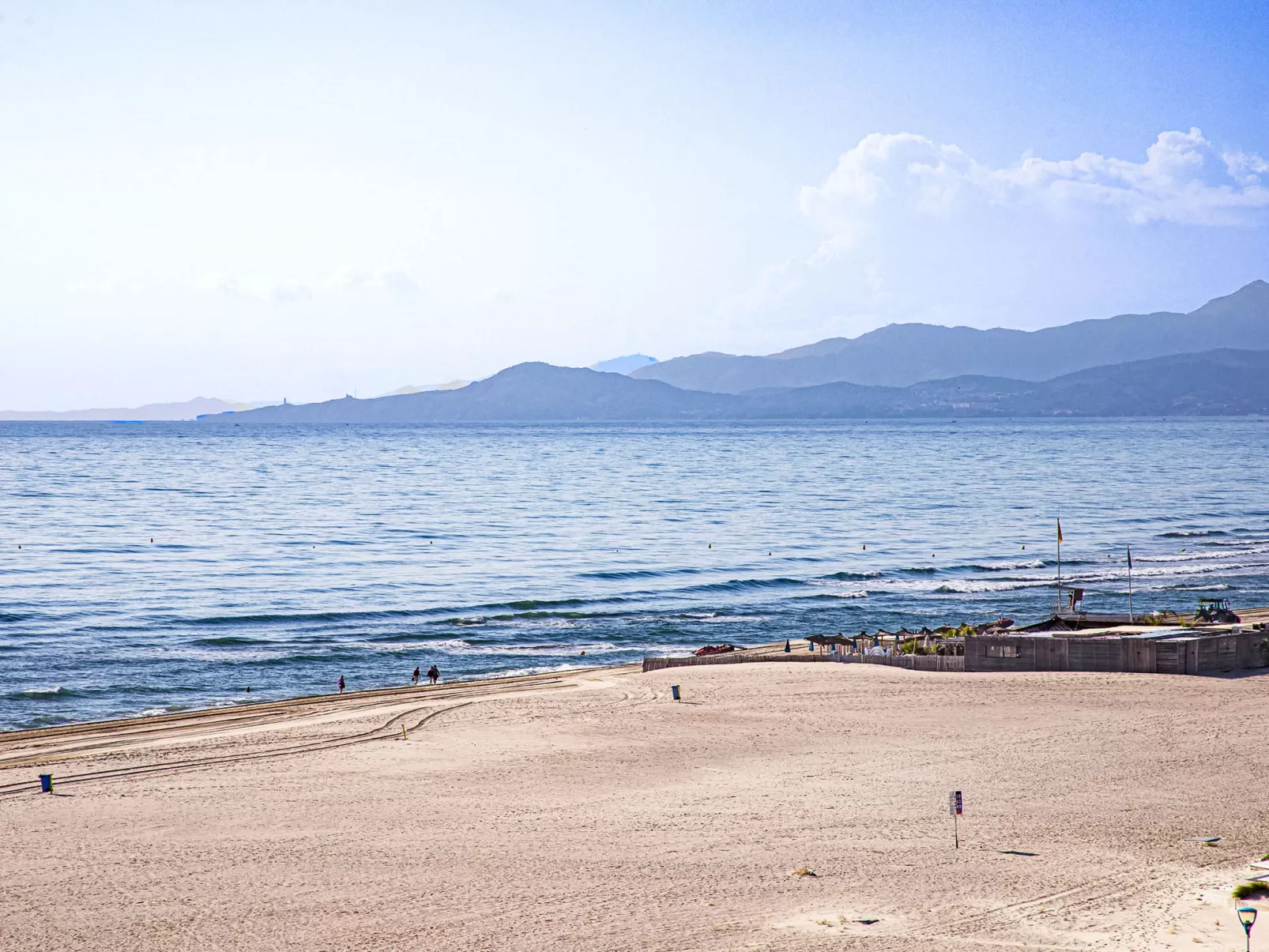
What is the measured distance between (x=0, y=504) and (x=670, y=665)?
87.9 m

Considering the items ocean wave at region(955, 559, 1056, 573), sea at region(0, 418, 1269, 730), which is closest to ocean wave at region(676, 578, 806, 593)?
sea at region(0, 418, 1269, 730)

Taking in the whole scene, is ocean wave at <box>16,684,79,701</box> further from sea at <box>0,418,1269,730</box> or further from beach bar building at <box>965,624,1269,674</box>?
beach bar building at <box>965,624,1269,674</box>

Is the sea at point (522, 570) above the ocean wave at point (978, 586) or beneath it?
above

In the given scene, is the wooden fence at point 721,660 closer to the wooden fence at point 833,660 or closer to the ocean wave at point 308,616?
the wooden fence at point 833,660

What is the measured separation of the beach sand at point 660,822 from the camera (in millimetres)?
16141

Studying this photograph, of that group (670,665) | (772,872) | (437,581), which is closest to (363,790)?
(772,872)

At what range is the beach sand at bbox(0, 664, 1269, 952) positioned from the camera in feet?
53.0

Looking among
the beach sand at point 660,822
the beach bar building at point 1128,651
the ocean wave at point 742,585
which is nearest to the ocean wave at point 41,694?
the beach sand at point 660,822

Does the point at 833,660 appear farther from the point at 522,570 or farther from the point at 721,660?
the point at 522,570

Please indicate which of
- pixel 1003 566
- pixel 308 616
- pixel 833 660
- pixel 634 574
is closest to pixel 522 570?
pixel 634 574

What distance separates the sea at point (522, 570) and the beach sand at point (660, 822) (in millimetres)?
9068

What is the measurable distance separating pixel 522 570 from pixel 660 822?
142 feet

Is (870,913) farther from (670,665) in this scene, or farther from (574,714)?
(670,665)

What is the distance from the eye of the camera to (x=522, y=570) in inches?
2518
